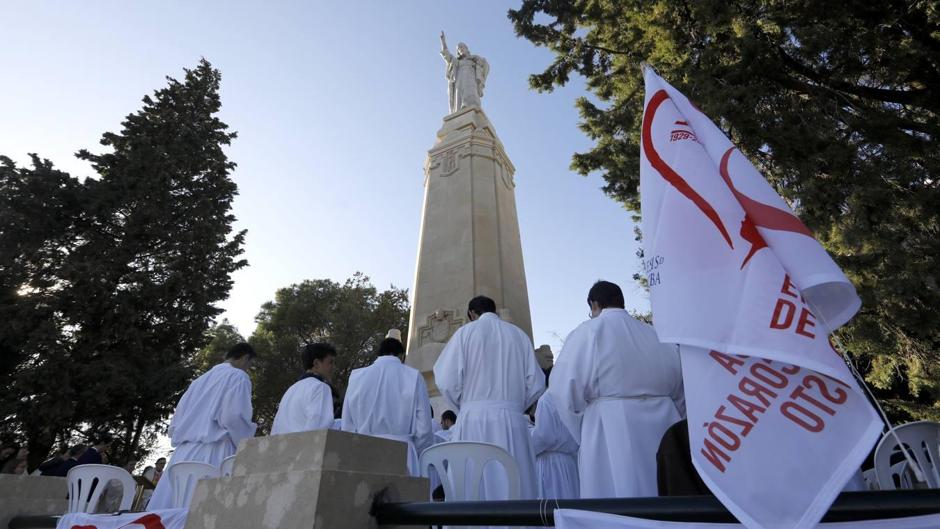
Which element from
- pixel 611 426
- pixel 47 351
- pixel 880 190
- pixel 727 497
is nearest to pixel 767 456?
pixel 727 497

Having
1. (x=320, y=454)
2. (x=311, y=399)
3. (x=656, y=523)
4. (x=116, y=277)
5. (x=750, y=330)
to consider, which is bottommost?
(x=656, y=523)

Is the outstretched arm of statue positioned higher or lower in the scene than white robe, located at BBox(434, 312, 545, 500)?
higher

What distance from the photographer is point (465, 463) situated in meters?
3.08

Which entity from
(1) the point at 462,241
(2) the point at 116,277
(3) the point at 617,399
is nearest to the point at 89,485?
(3) the point at 617,399

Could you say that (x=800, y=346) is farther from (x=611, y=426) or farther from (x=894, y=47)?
(x=894, y=47)

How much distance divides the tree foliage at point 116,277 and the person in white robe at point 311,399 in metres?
11.5

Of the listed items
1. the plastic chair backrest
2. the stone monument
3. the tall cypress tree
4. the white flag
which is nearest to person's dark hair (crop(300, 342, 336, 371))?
the white flag

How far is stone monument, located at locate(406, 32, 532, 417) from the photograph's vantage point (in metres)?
11.1

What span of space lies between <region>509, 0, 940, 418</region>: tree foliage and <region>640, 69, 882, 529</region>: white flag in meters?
4.87

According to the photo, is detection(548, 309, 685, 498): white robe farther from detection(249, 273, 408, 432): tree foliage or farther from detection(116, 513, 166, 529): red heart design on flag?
detection(249, 273, 408, 432): tree foliage

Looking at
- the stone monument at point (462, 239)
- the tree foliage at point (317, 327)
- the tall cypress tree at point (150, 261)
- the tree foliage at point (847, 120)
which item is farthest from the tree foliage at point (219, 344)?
the tree foliage at point (847, 120)

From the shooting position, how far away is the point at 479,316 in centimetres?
518

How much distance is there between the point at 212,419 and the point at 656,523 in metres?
4.84

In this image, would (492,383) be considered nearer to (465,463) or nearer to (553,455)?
(553,455)
